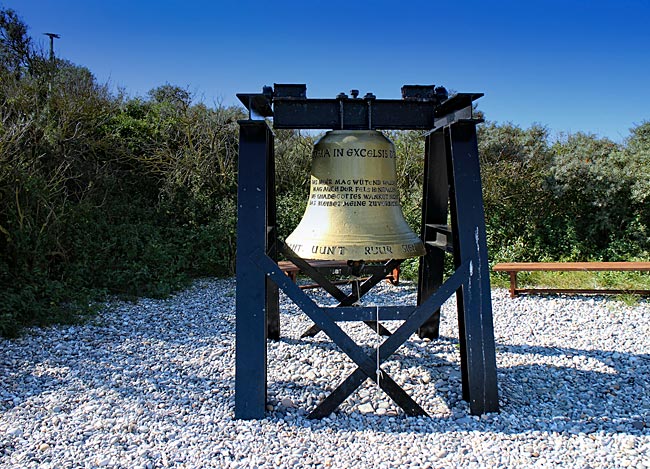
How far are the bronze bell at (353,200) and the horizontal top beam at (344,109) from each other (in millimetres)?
107

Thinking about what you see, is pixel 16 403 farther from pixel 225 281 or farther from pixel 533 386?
pixel 225 281

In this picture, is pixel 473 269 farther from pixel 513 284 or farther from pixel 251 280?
pixel 513 284

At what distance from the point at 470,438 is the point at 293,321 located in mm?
3066

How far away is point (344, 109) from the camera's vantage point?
329cm

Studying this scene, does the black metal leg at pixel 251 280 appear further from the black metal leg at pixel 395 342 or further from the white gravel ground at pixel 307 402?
the black metal leg at pixel 395 342

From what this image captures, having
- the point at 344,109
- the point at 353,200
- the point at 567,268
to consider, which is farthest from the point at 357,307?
the point at 567,268

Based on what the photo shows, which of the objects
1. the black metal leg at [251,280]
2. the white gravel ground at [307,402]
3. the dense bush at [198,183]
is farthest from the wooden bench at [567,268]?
the black metal leg at [251,280]

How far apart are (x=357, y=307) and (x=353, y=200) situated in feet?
2.26

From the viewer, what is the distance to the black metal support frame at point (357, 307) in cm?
317

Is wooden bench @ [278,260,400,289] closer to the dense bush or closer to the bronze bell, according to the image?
the dense bush

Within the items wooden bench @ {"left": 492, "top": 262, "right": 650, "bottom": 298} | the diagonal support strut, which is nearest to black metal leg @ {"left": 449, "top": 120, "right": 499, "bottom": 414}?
the diagonal support strut

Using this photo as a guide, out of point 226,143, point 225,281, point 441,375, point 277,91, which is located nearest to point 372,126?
point 277,91

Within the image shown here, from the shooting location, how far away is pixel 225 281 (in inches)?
325

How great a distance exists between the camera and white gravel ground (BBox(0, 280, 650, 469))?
9.25 feet
